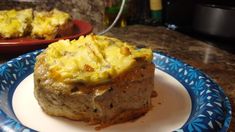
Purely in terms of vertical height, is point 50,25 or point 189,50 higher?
point 50,25

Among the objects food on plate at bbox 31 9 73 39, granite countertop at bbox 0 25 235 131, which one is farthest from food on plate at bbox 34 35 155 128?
food on plate at bbox 31 9 73 39

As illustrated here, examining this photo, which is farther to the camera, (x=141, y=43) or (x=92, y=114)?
(x=141, y=43)

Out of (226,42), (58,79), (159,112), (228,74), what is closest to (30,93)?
(58,79)

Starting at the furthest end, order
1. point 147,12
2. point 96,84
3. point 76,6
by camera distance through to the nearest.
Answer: point 147,12 < point 76,6 < point 96,84

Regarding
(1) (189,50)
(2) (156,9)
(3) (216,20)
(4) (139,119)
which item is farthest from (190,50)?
(4) (139,119)

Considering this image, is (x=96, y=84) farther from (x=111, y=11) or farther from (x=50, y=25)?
(x=111, y=11)

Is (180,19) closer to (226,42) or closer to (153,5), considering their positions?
(153,5)

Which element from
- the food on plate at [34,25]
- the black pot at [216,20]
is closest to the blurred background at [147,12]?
the black pot at [216,20]
